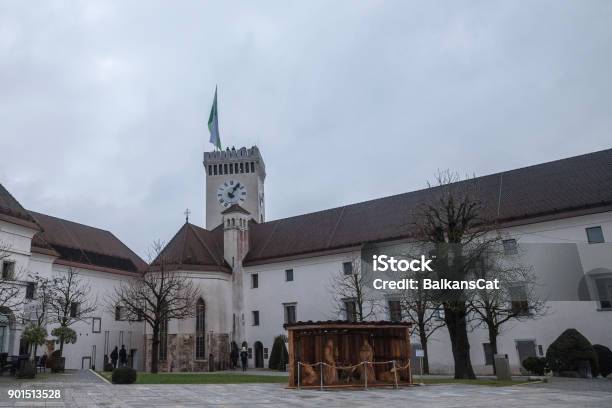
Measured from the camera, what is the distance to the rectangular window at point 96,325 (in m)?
42.3

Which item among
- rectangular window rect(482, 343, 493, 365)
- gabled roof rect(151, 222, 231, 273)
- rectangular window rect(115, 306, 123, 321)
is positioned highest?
gabled roof rect(151, 222, 231, 273)

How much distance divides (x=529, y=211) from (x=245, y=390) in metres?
24.0

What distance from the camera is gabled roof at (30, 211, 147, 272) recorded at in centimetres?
4250

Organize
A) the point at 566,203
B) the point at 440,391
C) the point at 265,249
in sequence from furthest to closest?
the point at 265,249
the point at 566,203
the point at 440,391

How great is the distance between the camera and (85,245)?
4600cm

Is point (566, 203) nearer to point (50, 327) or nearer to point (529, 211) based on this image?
point (529, 211)

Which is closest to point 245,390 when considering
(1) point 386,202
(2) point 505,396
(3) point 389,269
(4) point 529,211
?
(2) point 505,396

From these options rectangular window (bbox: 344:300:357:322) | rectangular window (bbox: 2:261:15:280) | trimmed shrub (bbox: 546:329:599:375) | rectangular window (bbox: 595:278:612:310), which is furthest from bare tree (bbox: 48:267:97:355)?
rectangular window (bbox: 595:278:612:310)

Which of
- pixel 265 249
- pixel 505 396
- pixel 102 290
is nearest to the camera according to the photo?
pixel 505 396

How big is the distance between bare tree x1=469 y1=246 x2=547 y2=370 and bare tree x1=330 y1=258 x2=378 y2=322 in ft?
27.6

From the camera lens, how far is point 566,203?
33094 millimetres

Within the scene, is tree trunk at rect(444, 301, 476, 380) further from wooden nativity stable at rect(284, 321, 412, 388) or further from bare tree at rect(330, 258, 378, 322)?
bare tree at rect(330, 258, 378, 322)

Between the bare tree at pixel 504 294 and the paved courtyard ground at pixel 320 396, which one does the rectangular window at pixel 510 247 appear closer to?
the bare tree at pixel 504 294

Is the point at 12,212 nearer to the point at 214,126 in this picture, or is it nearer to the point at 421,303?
the point at 421,303
